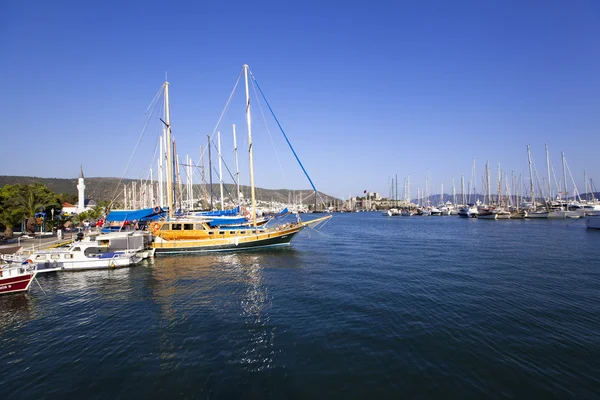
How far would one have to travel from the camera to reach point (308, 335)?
1312 cm

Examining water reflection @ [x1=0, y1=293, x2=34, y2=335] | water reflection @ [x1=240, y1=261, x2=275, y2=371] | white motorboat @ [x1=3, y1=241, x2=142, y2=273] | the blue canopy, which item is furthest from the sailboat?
water reflection @ [x1=0, y1=293, x2=34, y2=335]

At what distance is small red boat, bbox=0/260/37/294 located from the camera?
18.7 metres

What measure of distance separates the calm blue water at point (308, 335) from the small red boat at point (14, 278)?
2.15ft

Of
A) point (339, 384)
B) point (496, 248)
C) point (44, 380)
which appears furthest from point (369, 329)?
point (496, 248)

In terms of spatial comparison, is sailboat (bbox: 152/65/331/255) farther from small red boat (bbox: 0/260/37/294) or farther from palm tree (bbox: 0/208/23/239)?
palm tree (bbox: 0/208/23/239)

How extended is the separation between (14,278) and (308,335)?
18.5 m

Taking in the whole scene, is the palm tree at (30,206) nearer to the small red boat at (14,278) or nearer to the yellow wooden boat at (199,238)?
the yellow wooden boat at (199,238)

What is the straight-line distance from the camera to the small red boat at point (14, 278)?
1873cm

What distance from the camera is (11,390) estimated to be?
958 centimetres

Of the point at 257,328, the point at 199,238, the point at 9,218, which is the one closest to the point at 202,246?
the point at 199,238

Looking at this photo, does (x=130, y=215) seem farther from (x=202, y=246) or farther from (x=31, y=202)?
(x=31, y=202)

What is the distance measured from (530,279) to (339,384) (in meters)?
19.5

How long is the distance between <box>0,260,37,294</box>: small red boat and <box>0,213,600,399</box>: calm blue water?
25.8 inches

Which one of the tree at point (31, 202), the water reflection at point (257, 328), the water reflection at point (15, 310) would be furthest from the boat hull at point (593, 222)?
the tree at point (31, 202)
